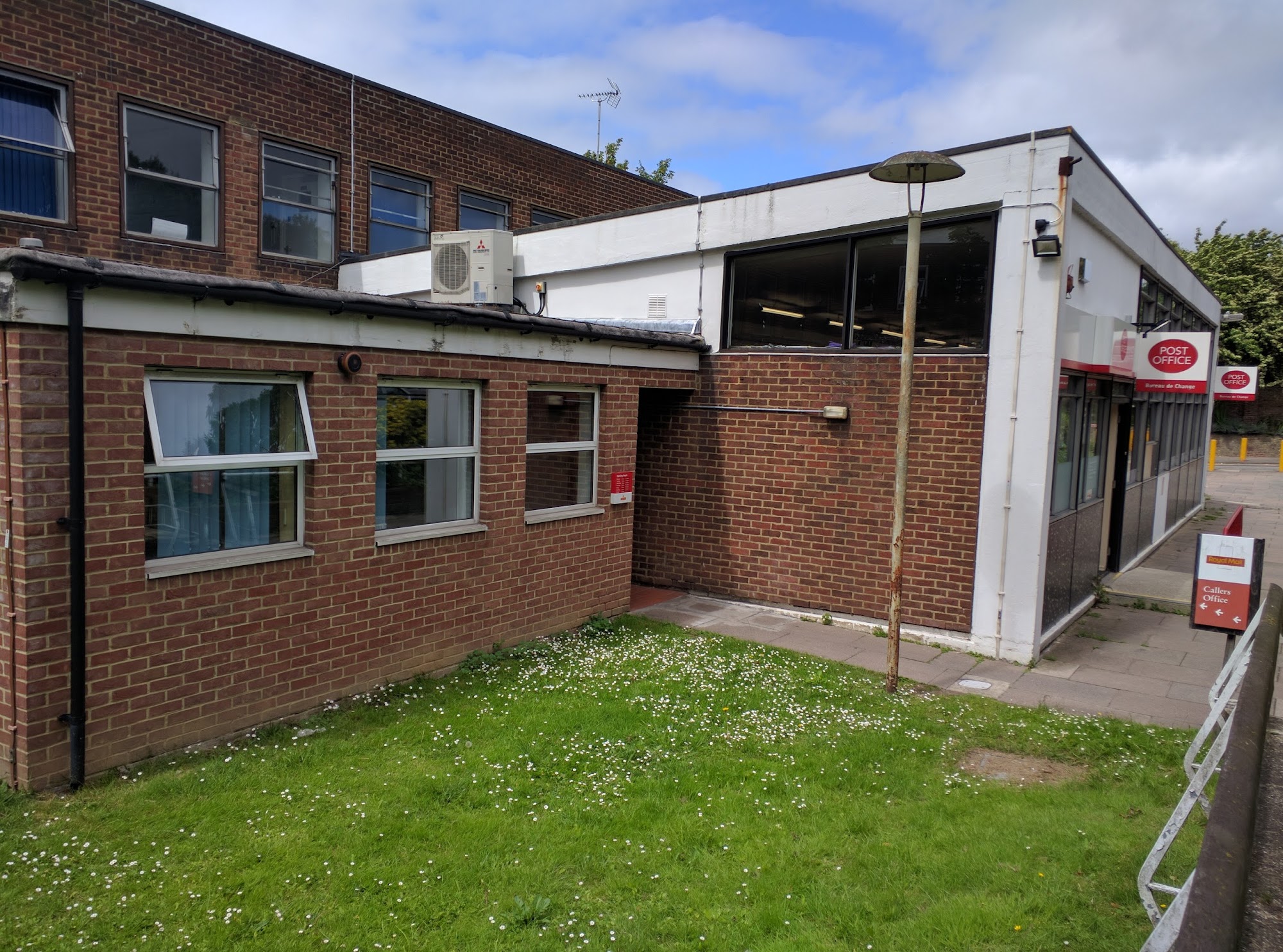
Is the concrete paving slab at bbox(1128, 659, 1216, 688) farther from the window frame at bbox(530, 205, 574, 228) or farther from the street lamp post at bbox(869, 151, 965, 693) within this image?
the window frame at bbox(530, 205, 574, 228)

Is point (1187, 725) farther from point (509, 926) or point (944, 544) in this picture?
point (509, 926)

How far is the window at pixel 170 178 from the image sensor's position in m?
11.6

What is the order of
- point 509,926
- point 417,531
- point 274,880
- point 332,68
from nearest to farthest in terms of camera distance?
point 509,926
point 274,880
point 417,531
point 332,68

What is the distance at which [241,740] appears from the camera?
18.7ft

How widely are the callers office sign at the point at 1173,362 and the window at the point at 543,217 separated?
33.8 feet

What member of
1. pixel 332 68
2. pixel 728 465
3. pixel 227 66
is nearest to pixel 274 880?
pixel 728 465

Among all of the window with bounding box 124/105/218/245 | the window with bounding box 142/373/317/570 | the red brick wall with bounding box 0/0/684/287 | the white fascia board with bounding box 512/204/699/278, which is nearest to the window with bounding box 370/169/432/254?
the red brick wall with bounding box 0/0/684/287

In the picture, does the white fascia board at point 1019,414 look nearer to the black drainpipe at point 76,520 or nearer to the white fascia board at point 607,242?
the white fascia board at point 607,242

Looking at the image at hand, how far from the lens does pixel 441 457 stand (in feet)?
23.9

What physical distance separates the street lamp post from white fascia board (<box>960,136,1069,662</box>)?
1.63 m

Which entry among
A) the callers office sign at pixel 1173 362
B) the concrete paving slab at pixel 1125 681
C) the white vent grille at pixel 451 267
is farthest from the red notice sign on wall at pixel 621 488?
the callers office sign at pixel 1173 362

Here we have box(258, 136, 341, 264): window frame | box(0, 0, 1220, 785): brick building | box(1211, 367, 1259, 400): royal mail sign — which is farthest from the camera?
box(1211, 367, 1259, 400): royal mail sign

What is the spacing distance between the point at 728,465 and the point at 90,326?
6.74m

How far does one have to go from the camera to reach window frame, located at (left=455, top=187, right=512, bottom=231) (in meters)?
15.9
